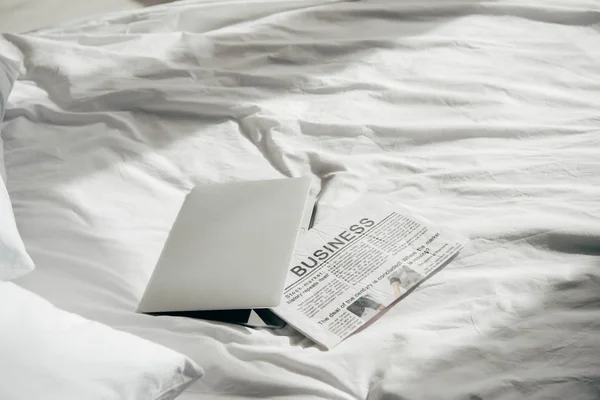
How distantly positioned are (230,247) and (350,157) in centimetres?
27

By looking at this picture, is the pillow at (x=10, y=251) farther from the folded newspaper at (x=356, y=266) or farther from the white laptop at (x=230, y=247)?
the folded newspaper at (x=356, y=266)

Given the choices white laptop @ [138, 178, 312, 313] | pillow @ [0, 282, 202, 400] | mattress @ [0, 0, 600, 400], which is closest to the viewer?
pillow @ [0, 282, 202, 400]

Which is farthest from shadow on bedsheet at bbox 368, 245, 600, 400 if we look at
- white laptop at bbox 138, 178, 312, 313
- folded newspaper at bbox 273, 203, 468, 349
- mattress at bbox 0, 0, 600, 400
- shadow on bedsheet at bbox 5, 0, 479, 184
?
shadow on bedsheet at bbox 5, 0, 479, 184

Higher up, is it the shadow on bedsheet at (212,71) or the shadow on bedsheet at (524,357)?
the shadow on bedsheet at (212,71)

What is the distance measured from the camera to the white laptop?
0.87 m

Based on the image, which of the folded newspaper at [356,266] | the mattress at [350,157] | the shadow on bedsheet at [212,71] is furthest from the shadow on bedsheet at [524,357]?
the shadow on bedsheet at [212,71]

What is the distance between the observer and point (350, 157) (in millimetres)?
1091

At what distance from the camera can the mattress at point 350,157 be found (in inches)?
30.0

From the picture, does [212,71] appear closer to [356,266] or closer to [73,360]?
[356,266]

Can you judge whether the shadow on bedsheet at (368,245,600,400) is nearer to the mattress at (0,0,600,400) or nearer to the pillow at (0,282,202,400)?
the mattress at (0,0,600,400)

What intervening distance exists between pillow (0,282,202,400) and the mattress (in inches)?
3.1

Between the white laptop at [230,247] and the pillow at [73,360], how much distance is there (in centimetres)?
15

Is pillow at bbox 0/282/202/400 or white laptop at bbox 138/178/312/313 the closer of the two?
pillow at bbox 0/282/202/400

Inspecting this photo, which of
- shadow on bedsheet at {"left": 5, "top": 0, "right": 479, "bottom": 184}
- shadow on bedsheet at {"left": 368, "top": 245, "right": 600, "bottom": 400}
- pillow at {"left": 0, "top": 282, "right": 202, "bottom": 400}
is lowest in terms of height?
shadow on bedsheet at {"left": 368, "top": 245, "right": 600, "bottom": 400}
